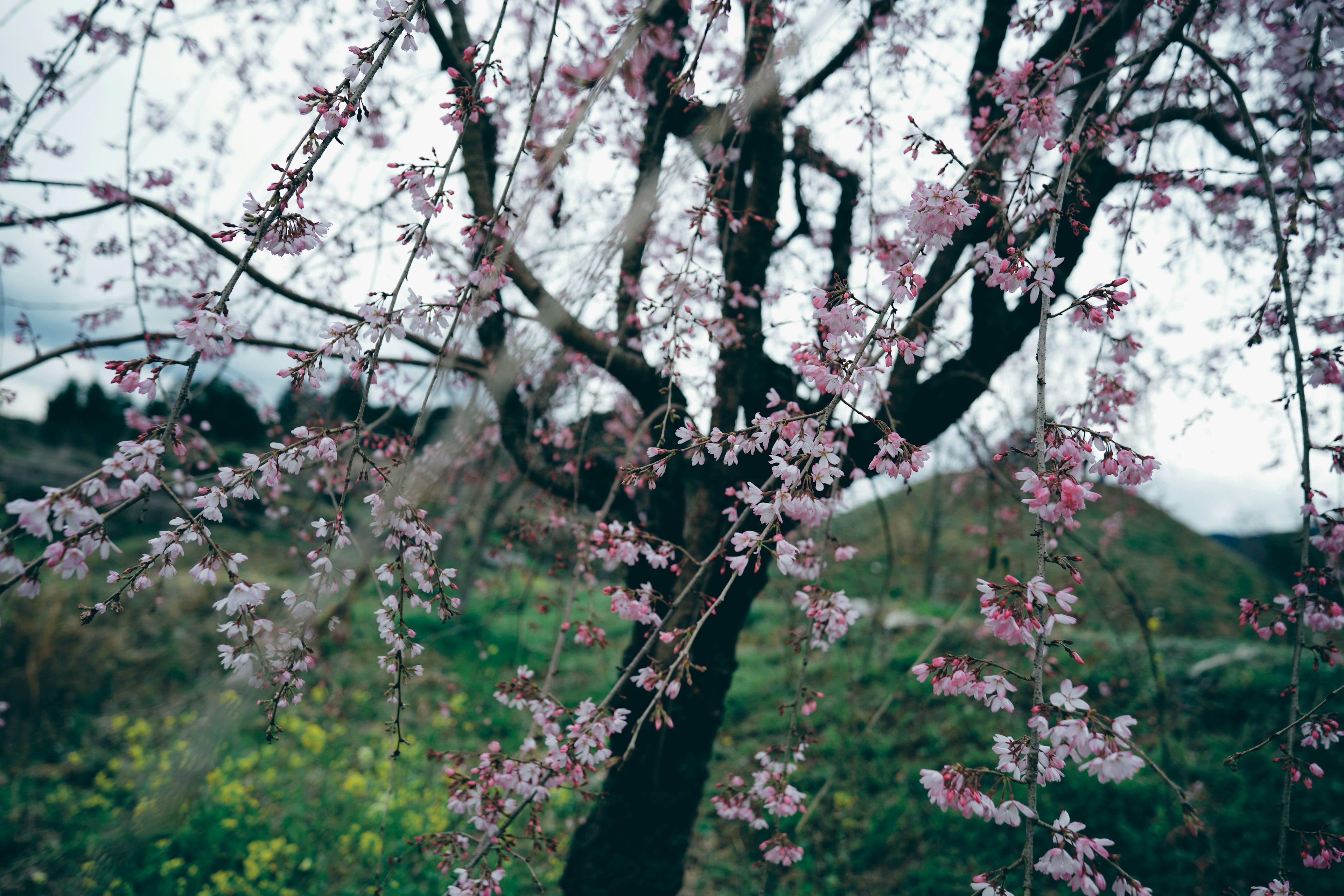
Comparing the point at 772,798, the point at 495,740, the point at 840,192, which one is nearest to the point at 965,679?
the point at 772,798

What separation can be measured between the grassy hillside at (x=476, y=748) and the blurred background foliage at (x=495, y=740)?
2 cm

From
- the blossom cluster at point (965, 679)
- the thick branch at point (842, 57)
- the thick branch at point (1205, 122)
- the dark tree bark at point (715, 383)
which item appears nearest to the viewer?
the blossom cluster at point (965, 679)

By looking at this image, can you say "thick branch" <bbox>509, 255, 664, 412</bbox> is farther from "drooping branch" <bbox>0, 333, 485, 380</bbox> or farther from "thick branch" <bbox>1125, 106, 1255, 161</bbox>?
"thick branch" <bbox>1125, 106, 1255, 161</bbox>

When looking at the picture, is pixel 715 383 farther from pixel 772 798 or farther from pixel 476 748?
pixel 476 748

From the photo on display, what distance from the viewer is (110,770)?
4.61m

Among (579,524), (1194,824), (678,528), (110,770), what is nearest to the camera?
(1194,824)

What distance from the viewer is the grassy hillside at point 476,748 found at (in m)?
3.40

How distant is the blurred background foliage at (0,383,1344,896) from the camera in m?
3.33

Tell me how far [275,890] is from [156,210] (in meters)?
3.65

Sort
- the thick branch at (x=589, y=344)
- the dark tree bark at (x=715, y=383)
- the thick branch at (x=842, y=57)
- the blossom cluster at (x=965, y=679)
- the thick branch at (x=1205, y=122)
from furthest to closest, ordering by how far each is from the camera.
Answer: the thick branch at (x=842, y=57), the dark tree bark at (x=715, y=383), the thick branch at (x=589, y=344), the thick branch at (x=1205, y=122), the blossom cluster at (x=965, y=679)

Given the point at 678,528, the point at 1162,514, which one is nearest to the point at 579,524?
the point at 678,528

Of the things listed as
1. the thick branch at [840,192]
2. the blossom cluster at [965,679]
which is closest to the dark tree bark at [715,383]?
the thick branch at [840,192]

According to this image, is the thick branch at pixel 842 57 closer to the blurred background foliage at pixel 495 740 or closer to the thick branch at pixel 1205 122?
the thick branch at pixel 1205 122

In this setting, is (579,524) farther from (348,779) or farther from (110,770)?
(110,770)
